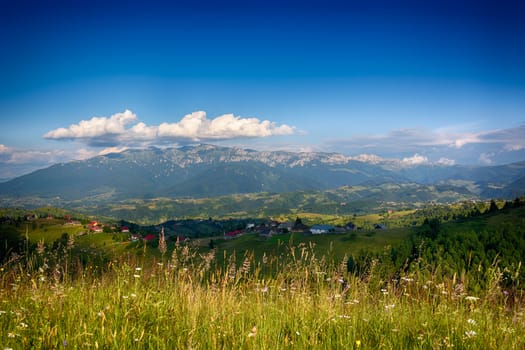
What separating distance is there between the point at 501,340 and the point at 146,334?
4.88 m

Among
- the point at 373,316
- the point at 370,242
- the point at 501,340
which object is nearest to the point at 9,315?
the point at 373,316

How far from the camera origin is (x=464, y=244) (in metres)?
54.9

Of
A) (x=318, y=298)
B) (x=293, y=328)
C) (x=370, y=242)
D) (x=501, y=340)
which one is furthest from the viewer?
(x=370, y=242)

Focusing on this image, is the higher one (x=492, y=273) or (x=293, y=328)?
(x=492, y=273)

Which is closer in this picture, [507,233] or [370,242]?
[507,233]

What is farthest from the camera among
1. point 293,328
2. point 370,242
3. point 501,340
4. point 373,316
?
point 370,242

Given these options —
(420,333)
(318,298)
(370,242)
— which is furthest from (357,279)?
(370,242)

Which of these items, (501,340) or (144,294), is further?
(144,294)

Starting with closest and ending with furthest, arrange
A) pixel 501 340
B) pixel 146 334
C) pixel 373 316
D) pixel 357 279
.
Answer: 1. pixel 146 334
2. pixel 501 340
3. pixel 373 316
4. pixel 357 279

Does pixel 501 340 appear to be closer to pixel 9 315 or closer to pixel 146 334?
A: pixel 146 334

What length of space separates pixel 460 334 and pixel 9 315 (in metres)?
6.85

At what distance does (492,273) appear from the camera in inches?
209

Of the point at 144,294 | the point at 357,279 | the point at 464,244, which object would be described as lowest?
the point at 464,244

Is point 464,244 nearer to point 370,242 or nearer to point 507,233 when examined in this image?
point 507,233
